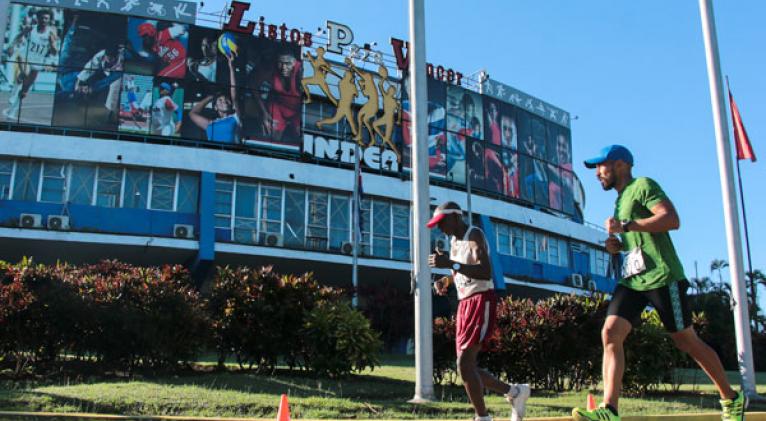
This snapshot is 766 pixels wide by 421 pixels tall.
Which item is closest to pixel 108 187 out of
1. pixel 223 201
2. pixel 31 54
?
pixel 223 201

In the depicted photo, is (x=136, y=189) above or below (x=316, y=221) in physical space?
above

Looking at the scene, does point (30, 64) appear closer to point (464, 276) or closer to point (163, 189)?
point (163, 189)

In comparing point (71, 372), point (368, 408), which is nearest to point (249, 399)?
point (368, 408)

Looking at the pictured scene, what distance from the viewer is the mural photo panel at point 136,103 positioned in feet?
107

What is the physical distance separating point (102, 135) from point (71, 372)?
2528cm

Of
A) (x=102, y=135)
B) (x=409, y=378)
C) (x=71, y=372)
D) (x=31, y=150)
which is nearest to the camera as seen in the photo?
(x=71, y=372)

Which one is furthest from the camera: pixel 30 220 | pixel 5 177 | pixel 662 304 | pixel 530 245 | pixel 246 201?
pixel 530 245

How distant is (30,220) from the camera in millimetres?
29391

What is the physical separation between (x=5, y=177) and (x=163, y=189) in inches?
253

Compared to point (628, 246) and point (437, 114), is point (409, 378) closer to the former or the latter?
point (628, 246)

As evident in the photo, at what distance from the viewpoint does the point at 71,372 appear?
994 centimetres

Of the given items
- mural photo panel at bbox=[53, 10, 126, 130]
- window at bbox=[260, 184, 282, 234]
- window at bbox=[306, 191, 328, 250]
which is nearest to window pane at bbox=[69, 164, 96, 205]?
mural photo panel at bbox=[53, 10, 126, 130]

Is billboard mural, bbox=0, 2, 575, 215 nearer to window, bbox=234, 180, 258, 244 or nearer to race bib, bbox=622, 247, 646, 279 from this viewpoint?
window, bbox=234, 180, 258, 244

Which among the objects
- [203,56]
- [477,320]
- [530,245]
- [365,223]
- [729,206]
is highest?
[203,56]
